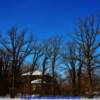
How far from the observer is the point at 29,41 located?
5616 centimetres

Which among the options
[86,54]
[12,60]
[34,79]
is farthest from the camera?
[34,79]

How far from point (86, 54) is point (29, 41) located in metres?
14.7

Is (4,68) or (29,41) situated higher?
(29,41)

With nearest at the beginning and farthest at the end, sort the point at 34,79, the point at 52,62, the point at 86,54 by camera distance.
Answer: the point at 86,54 < the point at 52,62 < the point at 34,79

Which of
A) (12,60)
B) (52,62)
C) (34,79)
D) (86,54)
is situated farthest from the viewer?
(34,79)

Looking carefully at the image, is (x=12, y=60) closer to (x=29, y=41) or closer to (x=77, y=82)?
(x=29, y=41)

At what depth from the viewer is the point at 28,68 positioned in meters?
64.2

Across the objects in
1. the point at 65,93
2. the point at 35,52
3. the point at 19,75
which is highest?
the point at 35,52

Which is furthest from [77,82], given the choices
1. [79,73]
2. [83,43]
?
[83,43]

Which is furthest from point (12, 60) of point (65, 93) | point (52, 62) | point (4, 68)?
point (65, 93)

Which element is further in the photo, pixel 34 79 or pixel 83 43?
pixel 34 79

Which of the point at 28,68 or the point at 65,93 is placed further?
the point at 28,68

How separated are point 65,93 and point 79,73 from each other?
15.4 feet

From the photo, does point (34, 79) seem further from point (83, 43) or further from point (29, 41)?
point (83, 43)
